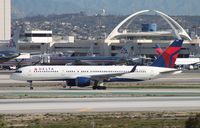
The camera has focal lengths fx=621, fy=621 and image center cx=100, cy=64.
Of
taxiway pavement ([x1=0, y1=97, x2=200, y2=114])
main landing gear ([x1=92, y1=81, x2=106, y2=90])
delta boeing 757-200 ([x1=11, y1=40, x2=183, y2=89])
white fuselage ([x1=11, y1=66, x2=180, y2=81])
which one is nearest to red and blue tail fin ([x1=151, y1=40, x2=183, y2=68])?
delta boeing 757-200 ([x1=11, y1=40, x2=183, y2=89])

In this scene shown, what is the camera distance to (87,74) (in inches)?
3061

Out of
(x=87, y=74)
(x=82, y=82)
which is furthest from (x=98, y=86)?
A: (x=87, y=74)

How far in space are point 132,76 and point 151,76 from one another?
2686mm

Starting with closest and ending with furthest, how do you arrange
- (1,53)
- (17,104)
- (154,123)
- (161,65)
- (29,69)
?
(154,123)
(17,104)
(29,69)
(161,65)
(1,53)

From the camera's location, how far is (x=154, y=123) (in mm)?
39969

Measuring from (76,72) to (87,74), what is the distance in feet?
4.64

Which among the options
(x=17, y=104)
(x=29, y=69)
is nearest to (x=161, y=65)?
(x=29, y=69)

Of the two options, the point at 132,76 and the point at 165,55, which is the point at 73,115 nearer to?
the point at 132,76

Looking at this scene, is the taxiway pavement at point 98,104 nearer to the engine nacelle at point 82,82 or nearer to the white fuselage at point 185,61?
the engine nacelle at point 82,82

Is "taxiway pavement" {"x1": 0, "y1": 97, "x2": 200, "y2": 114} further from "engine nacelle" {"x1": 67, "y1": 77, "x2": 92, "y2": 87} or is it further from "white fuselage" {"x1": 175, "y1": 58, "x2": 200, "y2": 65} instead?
"white fuselage" {"x1": 175, "y1": 58, "x2": 200, "y2": 65}

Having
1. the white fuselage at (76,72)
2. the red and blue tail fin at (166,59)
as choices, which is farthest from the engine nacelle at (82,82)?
the red and blue tail fin at (166,59)

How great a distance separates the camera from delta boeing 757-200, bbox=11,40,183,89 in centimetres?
7606

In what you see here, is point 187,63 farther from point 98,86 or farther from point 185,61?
point 98,86

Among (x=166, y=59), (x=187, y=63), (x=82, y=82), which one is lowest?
(x=187, y=63)
